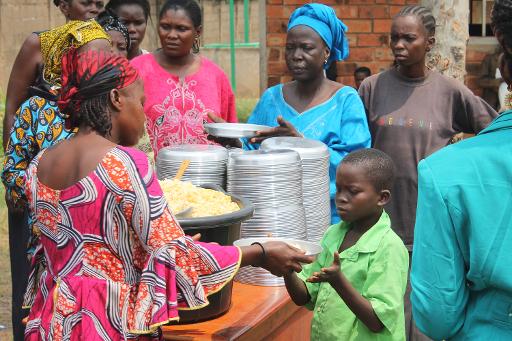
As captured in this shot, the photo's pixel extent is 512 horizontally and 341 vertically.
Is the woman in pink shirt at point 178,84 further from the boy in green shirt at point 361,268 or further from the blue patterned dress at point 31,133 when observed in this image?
the boy in green shirt at point 361,268

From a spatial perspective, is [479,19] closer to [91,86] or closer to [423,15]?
[423,15]

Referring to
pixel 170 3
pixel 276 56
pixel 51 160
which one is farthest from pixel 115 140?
pixel 276 56

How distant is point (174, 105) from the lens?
4.79m

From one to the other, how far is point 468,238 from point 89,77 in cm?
127

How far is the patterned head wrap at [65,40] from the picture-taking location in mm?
3461

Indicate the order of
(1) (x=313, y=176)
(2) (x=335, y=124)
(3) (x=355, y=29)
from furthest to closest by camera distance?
(3) (x=355, y=29)
(2) (x=335, y=124)
(1) (x=313, y=176)

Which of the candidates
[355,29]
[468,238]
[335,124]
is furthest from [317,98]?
[355,29]

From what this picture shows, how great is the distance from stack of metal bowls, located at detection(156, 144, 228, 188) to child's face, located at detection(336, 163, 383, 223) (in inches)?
28.5

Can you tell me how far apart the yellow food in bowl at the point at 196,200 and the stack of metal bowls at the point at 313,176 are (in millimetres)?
602

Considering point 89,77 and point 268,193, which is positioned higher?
point 89,77

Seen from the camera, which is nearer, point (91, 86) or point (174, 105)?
point (91, 86)

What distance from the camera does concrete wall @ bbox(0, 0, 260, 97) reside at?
56.5ft

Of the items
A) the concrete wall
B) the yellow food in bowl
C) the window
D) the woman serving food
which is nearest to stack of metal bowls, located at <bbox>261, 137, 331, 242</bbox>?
the yellow food in bowl

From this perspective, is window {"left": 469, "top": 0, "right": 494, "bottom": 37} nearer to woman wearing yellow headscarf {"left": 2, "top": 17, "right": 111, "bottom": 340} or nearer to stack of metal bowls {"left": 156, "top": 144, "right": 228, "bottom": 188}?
stack of metal bowls {"left": 156, "top": 144, "right": 228, "bottom": 188}
